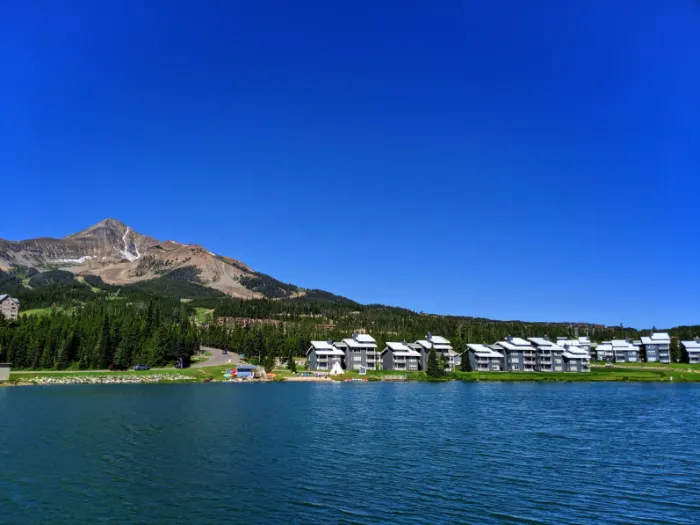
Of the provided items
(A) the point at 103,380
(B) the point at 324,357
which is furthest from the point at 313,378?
(A) the point at 103,380

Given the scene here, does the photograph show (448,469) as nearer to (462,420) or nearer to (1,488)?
(462,420)

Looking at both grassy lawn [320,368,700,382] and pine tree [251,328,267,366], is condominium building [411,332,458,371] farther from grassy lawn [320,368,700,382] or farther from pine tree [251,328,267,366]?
pine tree [251,328,267,366]

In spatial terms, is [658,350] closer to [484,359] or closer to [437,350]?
[484,359]

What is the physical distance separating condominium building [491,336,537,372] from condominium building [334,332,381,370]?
3842 cm

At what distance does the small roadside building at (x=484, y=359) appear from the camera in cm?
15125

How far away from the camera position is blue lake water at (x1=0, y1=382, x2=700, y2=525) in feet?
79.2

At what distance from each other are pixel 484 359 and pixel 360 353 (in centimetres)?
3722

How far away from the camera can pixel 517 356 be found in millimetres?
156875

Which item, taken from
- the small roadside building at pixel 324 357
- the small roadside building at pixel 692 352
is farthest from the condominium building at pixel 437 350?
the small roadside building at pixel 692 352

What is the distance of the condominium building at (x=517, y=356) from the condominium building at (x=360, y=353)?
126 feet

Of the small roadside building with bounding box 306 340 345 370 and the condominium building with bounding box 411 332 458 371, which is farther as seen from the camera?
the condominium building with bounding box 411 332 458 371

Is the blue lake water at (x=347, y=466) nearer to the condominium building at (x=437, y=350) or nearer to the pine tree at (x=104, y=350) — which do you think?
the pine tree at (x=104, y=350)

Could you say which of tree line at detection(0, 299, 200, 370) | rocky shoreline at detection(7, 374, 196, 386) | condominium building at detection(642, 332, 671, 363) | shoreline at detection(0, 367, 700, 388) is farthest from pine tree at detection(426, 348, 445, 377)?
condominium building at detection(642, 332, 671, 363)

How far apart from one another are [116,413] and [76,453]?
22.4 m
